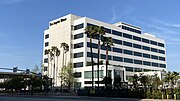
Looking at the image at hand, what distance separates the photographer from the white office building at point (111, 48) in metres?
100


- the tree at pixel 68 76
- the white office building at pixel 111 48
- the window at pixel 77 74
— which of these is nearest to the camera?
the tree at pixel 68 76

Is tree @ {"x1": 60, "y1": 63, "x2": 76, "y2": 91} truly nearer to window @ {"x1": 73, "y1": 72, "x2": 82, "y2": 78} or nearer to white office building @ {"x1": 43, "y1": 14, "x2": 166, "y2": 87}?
white office building @ {"x1": 43, "y1": 14, "x2": 166, "y2": 87}

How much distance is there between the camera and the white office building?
330ft

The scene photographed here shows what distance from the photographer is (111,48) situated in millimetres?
108688

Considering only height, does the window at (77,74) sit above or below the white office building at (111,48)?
below

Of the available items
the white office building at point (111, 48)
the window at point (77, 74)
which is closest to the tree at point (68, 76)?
the white office building at point (111, 48)

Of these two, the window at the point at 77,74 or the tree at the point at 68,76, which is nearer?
the tree at the point at 68,76

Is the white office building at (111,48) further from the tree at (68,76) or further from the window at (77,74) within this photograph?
the tree at (68,76)

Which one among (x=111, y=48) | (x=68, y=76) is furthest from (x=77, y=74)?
(x=111, y=48)

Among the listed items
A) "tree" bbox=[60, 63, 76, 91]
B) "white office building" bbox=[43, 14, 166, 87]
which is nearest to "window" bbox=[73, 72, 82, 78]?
"white office building" bbox=[43, 14, 166, 87]

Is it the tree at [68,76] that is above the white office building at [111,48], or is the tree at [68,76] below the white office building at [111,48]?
below

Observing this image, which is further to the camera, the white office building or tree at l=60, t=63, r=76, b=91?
the white office building

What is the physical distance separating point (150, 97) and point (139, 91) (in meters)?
3.70

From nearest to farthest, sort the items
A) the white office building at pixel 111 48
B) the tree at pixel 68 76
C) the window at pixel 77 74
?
the tree at pixel 68 76, the white office building at pixel 111 48, the window at pixel 77 74
